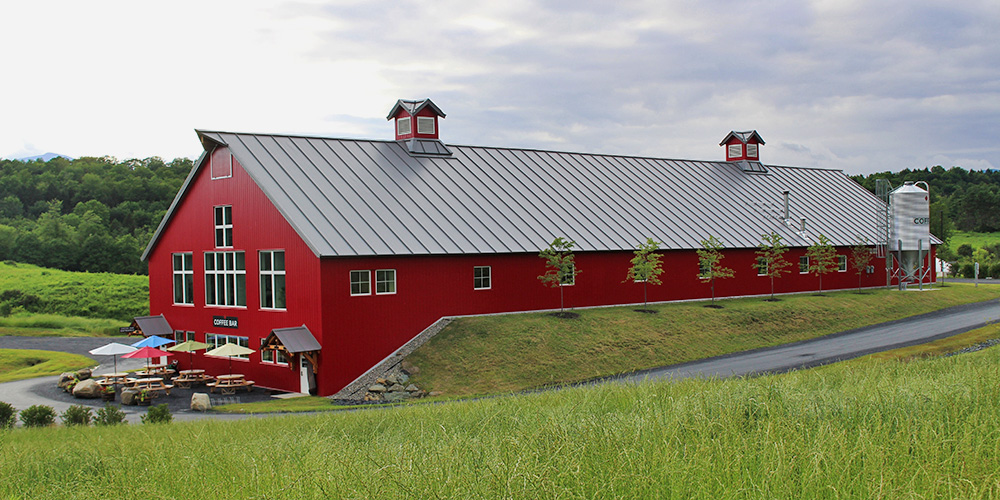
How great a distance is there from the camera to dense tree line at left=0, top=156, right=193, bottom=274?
75875mm

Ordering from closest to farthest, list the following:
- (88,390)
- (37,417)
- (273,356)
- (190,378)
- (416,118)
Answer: (37,417) < (88,390) < (273,356) < (190,378) < (416,118)

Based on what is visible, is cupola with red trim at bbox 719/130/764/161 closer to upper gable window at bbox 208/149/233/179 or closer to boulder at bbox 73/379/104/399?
upper gable window at bbox 208/149/233/179

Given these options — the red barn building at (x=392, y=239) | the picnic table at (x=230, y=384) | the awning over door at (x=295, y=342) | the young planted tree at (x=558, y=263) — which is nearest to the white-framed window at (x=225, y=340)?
the red barn building at (x=392, y=239)

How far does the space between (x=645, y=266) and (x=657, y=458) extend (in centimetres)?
3144

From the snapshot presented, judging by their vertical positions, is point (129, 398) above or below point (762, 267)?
below

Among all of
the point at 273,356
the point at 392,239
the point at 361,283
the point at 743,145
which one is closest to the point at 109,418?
the point at 273,356

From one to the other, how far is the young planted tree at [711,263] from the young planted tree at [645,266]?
367 cm

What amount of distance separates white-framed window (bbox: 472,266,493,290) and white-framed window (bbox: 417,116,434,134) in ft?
33.5

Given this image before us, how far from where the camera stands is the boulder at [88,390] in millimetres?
30234

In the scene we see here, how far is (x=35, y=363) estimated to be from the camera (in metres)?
41.7

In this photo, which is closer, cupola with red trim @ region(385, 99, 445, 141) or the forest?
cupola with red trim @ region(385, 99, 445, 141)

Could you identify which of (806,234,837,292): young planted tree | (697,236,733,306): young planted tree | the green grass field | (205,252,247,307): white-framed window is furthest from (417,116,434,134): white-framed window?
(806,234,837,292): young planted tree

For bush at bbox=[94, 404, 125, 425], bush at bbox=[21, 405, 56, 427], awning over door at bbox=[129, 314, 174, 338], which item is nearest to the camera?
bush at bbox=[94, 404, 125, 425]

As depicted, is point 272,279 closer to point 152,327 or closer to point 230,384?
point 230,384
